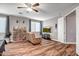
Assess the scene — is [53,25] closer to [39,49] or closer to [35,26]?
[35,26]

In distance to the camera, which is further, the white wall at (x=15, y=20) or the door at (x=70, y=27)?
the door at (x=70, y=27)

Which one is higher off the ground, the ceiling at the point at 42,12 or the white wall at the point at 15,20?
the ceiling at the point at 42,12

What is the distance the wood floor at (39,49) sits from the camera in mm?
2387

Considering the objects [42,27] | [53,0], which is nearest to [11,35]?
[42,27]

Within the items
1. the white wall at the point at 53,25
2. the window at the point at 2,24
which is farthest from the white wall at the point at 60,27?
the window at the point at 2,24

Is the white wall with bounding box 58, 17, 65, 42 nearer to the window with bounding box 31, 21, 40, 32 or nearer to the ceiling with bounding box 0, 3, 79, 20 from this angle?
the ceiling with bounding box 0, 3, 79, 20

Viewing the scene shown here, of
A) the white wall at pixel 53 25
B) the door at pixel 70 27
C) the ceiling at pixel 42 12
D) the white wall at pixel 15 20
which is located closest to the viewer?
the ceiling at pixel 42 12

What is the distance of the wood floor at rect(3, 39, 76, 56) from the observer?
239cm

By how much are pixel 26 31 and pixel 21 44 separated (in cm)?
35

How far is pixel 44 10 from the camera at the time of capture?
2.60 meters

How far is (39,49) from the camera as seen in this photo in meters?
2.60

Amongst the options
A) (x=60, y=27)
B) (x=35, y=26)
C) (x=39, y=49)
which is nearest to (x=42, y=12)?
(x=35, y=26)

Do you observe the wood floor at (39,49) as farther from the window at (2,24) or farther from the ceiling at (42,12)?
the ceiling at (42,12)

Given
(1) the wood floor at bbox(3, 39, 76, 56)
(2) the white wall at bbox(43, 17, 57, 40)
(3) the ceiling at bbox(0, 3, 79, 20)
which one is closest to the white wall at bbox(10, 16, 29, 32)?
(3) the ceiling at bbox(0, 3, 79, 20)
